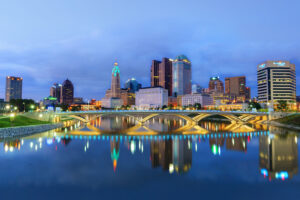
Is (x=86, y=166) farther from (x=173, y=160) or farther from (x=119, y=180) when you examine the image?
(x=173, y=160)

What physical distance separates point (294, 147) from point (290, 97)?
150m

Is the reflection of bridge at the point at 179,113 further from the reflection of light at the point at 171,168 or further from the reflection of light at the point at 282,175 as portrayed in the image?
the reflection of light at the point at 282,175

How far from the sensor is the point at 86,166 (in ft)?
96.1

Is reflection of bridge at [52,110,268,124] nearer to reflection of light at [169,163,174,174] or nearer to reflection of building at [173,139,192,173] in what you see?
reflection of building at [173,139,192,173]

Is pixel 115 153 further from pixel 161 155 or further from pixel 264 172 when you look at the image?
pixel 264 172

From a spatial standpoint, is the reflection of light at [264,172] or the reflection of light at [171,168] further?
the reflection of light at [171,168]

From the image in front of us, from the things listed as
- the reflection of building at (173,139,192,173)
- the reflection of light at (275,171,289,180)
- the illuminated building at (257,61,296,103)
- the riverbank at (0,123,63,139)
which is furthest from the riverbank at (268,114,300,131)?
the illuminated building at (257,61,296,103)

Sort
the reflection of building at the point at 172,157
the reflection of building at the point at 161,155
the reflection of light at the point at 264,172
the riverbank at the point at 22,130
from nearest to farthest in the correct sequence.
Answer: the reflection of light at the point at 264,172
the reflection of building at the point at 172,157
the reflection of building at the point at 161,155
the riverbank at the point at 22,130

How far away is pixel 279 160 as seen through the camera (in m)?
32.2

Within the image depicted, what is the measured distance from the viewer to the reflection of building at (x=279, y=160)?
2639 centimetres

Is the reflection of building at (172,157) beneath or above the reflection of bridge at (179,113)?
beneath

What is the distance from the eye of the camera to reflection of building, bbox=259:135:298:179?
26.4m

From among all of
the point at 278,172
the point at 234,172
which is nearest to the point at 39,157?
the point at 234,172

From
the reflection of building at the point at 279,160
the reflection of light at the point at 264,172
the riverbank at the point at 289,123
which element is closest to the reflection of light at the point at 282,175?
the reflection of building at the point at 279,160
